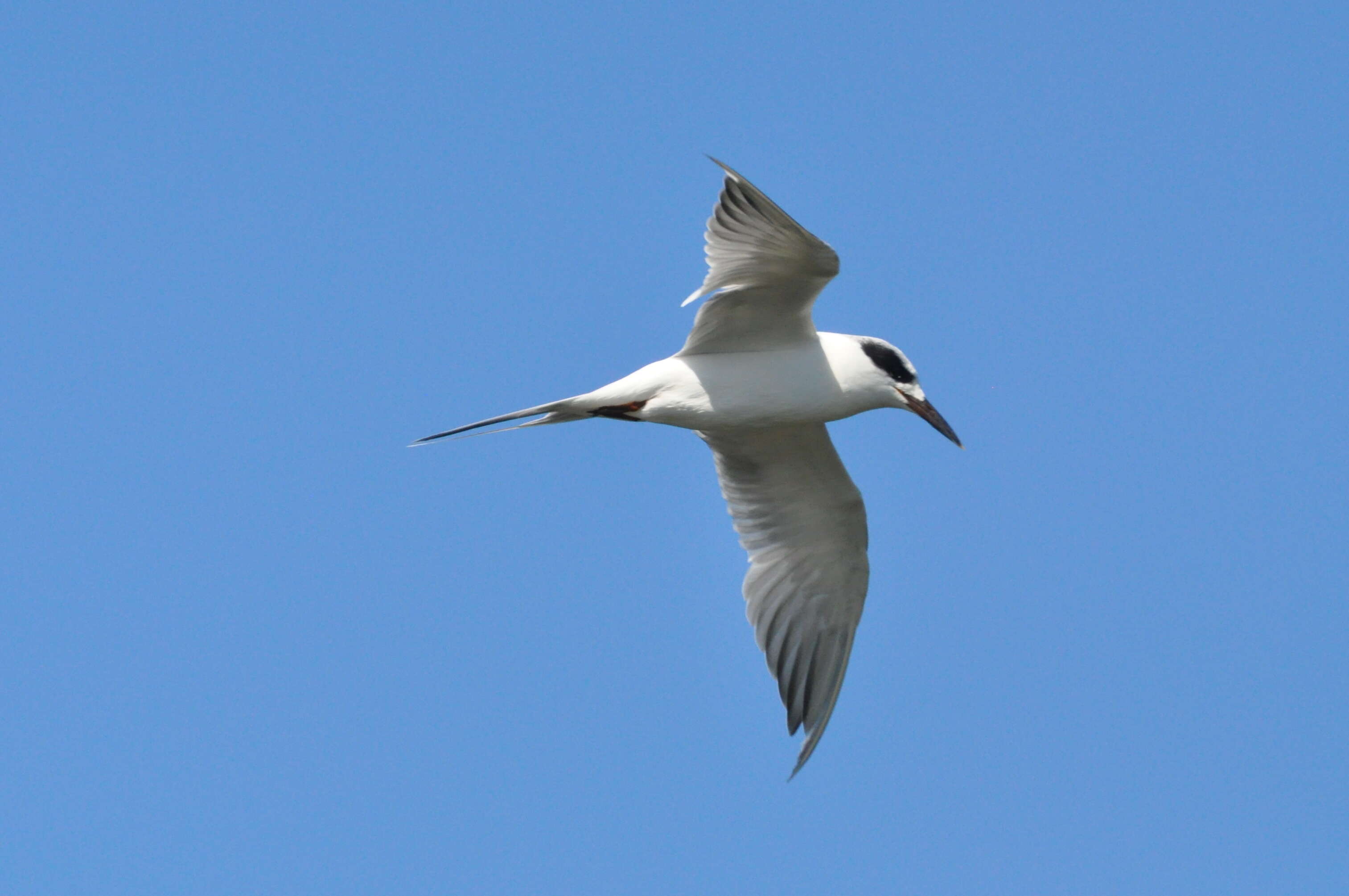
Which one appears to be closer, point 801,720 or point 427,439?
point 427,439

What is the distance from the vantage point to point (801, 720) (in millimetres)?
9398

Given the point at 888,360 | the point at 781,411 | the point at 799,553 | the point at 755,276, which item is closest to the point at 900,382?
the point at 888,360

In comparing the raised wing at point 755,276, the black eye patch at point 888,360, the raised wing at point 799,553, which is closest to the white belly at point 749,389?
the raised wing at point 755,276

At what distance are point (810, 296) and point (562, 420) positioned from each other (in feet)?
5.55

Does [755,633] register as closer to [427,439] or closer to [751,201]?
[427,439]

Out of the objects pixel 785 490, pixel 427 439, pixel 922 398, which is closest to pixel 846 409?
pixel 922 398

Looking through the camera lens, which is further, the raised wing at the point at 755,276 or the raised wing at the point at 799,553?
the raised wing at the point at 799,553

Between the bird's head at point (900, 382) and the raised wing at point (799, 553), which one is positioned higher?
the bird's head at point (900, 382)

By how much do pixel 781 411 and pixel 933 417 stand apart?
38.1 inches

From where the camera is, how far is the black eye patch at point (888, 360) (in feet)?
28.5

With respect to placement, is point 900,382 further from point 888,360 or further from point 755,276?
point 755,276

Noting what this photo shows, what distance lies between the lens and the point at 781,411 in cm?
866

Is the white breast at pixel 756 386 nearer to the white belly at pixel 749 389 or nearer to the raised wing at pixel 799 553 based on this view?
the white belly at pixel 749 389

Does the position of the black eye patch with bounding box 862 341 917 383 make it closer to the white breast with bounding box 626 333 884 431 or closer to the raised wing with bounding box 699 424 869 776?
the white breast with bounding box 626 333 884 431
